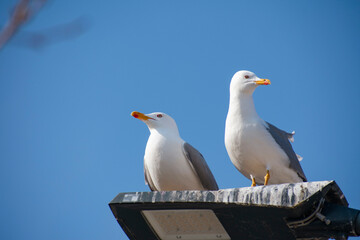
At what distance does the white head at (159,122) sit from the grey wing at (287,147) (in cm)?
124

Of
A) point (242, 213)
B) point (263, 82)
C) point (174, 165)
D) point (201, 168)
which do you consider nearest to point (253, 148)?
point (201, 168)

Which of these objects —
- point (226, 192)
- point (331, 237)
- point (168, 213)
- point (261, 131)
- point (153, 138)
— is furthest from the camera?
point (153, 138)

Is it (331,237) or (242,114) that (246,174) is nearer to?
(242,114)

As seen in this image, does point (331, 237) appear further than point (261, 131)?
No

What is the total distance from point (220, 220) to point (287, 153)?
7.22ft

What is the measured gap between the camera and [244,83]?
6410mm

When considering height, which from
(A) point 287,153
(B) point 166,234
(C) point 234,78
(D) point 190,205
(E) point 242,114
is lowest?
(B) point 166,234

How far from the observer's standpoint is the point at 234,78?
21.5 feet

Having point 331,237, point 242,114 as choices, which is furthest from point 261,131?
point 331,237

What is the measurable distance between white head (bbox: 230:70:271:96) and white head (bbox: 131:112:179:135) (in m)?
0.87

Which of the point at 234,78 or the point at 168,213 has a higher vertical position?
the point at 234,78

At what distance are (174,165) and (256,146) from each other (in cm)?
99

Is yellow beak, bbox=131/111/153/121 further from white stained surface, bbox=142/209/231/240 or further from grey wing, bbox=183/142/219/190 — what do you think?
white stained surface, bbox=142/209/231/240

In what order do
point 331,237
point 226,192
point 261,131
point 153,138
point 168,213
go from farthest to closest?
point 153,138 → point 261,131 → point 168,213 → point 226,192 → point 331,237
